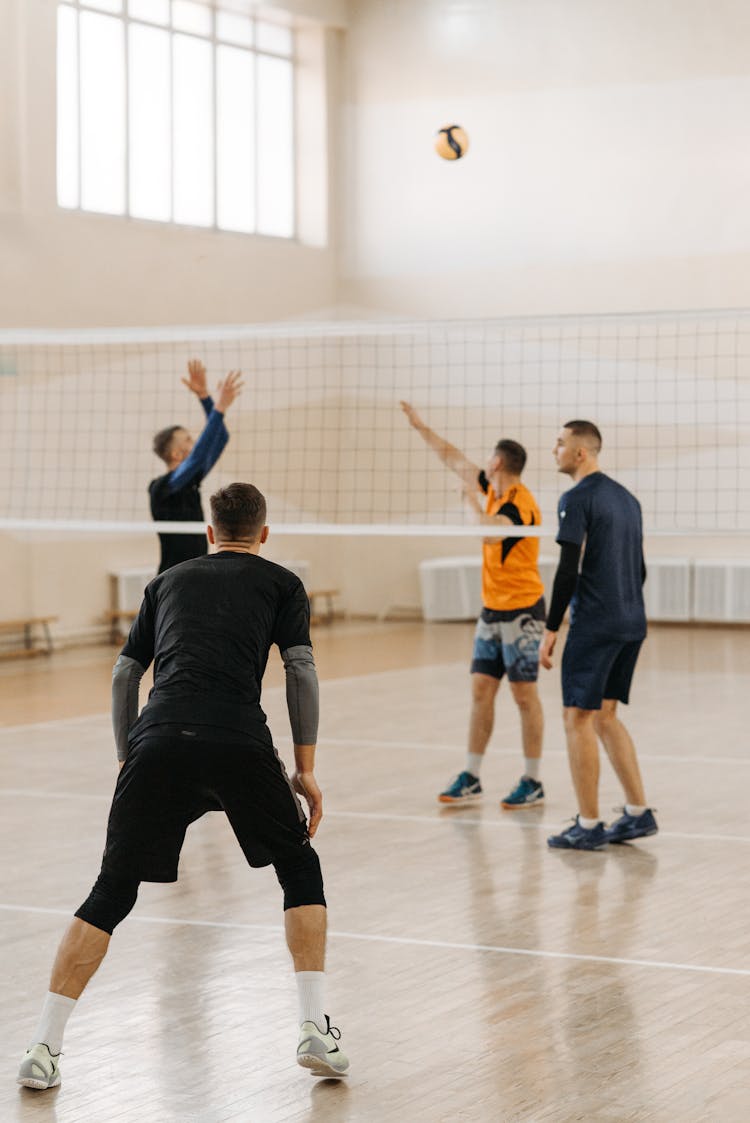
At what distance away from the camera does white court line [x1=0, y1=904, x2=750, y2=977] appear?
5266 mm

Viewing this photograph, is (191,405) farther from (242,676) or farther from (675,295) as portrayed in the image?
(242,676)

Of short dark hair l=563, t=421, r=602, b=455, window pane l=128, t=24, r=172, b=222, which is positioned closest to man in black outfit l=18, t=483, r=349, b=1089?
short dark hair l=563, t=421, r=602, b=455

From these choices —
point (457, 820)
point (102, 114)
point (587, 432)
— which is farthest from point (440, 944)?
point (102, 114)

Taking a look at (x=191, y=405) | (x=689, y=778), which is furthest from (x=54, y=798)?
(x=191, y=405)

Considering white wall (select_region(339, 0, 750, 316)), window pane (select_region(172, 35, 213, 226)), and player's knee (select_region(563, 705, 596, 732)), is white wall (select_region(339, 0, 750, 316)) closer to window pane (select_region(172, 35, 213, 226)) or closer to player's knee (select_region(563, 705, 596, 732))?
window pane (select_region(172, 35, 213, 226))

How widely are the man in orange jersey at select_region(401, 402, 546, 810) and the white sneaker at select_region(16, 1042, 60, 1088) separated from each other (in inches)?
158

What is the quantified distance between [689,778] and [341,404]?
1064 cm

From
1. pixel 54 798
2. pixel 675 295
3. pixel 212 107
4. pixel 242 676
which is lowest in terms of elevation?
pixel 54 798

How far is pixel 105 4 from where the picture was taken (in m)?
16.5

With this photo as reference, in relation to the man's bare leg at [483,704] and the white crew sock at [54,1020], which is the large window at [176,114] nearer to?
the man's bare leg at [483,704]

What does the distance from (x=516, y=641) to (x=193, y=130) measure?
11120mm

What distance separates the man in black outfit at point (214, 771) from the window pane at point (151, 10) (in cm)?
1383

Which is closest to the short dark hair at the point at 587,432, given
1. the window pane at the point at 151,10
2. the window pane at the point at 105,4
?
the window pane at the point at 105,4

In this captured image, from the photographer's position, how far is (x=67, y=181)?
1609 centimetres
